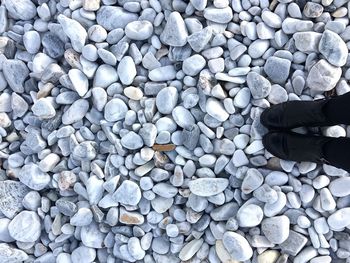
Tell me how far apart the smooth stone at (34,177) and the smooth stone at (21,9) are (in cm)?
41

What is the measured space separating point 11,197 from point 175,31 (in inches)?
24.8

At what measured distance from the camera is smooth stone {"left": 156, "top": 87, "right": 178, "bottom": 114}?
1137 mm

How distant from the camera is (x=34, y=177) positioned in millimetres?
Answer: 1191

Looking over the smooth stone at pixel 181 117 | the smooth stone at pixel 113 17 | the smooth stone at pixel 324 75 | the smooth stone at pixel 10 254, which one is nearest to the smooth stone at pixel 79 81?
the smooth stone at pixel 113 17

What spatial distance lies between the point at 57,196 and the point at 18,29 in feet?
1.57

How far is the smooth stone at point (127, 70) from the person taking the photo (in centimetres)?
117

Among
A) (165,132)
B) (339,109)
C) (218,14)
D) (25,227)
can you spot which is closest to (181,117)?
(165,132)

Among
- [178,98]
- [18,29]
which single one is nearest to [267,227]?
[178,98]

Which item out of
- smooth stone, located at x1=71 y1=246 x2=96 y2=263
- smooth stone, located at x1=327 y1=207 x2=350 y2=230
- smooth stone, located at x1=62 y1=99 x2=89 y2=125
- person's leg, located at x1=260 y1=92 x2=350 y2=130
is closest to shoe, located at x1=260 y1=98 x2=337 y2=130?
person's leg, located at x1=260 y1=92 x2=350 y2=130

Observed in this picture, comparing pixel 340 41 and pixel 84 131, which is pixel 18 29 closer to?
pixel 84 131

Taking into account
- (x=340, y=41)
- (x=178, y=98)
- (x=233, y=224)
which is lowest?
(x=233, y=224)

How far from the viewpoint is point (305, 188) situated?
1.10 meters

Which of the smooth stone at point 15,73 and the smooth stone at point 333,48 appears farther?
the smooth stone at point 15,73

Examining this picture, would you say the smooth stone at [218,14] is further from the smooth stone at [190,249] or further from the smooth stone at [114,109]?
the smooth stone at [190,249]
